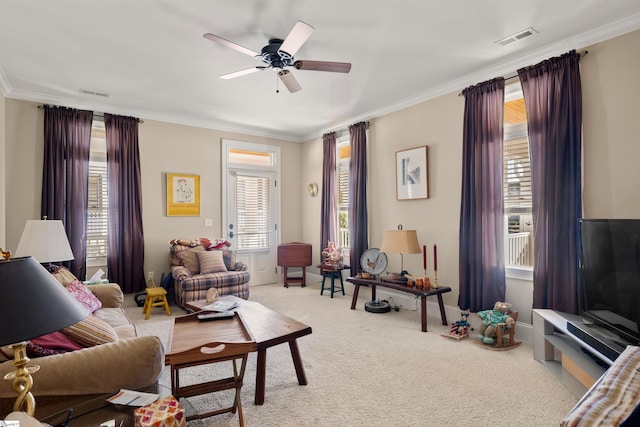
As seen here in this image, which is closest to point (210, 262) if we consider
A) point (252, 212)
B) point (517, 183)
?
point (252, 212)

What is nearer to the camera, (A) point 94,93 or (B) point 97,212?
(A) point 94,93

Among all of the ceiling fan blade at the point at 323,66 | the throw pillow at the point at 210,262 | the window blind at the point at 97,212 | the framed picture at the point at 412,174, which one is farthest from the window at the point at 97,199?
the framed picture at the point at 412,174

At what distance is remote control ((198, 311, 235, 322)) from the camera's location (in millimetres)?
2650

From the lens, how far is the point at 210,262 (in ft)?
16.0

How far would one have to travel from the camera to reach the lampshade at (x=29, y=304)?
889 mm

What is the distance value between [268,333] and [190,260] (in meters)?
2.86

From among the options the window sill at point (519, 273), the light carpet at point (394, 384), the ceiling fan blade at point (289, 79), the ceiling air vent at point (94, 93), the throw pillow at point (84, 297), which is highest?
the ceiling air vent at point (94, 93)

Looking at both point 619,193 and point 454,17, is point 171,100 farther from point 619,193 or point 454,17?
point 619,193

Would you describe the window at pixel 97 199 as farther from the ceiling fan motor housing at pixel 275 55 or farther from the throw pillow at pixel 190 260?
the ceiling fan motor housing at pixel 275 55

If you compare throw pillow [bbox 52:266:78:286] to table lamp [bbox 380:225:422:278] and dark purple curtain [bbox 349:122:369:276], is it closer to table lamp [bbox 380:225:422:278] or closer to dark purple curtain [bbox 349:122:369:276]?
table lamp [bbox 380:225:422:278]

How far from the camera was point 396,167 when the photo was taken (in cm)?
475

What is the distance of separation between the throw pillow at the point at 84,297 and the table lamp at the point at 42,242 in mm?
271

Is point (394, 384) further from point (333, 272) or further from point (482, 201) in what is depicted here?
point (333, 272)

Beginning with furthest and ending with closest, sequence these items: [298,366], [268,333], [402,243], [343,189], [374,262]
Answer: [343,189] < [374,262] < [402,243] < [298,366] < [268,333]
